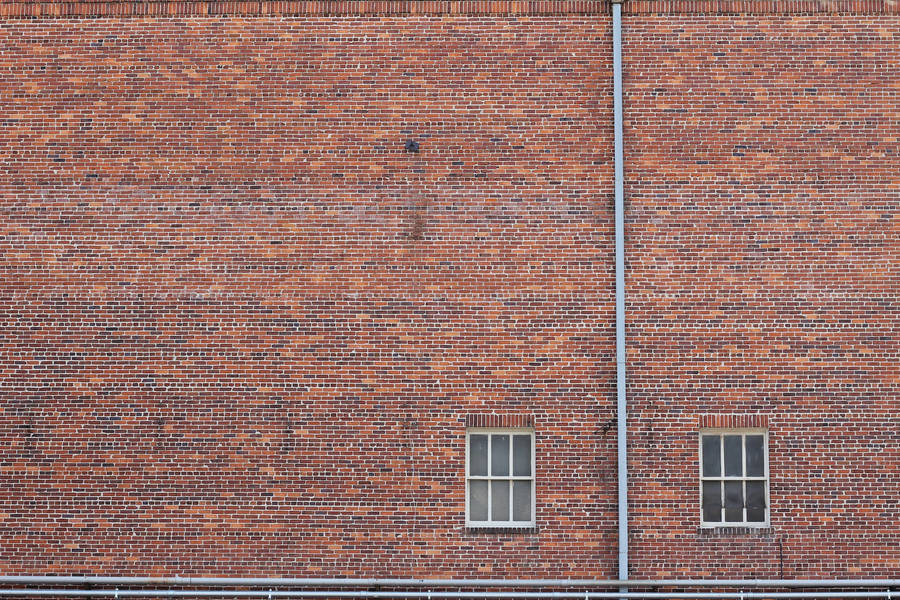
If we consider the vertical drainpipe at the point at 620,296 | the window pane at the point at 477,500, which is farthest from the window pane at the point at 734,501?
the window pane at the point at 477,500

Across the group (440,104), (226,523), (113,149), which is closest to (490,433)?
(226,523)

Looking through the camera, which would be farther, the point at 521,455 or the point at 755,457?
the point at 521,455

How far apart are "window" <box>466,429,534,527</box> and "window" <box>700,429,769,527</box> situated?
7.61 ft

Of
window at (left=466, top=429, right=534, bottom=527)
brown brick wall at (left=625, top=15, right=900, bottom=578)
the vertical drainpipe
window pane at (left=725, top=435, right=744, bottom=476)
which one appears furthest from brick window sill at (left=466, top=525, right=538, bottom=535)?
window pane at (left=725, top=435, right=744, bottom=476)

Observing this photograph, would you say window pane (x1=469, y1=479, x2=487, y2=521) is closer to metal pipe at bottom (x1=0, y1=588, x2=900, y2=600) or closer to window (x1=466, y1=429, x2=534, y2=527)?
window (x1=466, y1=429, x2=534, y2=527)

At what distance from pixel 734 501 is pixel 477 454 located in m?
3.45

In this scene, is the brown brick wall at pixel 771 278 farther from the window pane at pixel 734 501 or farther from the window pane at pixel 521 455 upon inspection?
the window pane at pixel 521 455

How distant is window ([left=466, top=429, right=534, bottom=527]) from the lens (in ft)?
45.2

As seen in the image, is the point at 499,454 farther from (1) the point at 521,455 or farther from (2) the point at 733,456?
(2) the point at 733,456

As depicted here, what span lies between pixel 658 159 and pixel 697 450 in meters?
3.97

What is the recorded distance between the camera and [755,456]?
1379 centimetres

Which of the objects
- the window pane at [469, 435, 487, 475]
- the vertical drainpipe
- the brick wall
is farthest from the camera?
the window pane at [469, 435, 487, 475]

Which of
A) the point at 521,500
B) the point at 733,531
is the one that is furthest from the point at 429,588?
the point at 733,531

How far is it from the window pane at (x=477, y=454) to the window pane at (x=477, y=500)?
148mm
